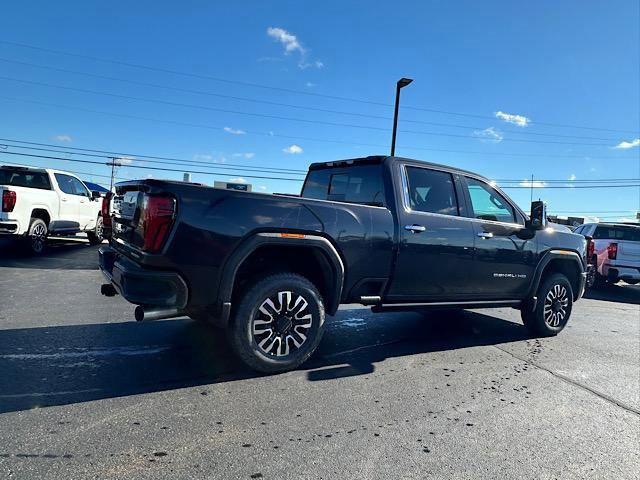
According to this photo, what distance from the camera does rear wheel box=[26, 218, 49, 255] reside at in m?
10.1

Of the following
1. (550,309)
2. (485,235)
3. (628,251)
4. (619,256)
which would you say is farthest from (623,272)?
(485,235)

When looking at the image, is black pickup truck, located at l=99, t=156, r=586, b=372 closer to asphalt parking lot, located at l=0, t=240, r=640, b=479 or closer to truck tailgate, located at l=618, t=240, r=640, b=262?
asphalt parking lot, located at l=0, t=240, r=640, b=479

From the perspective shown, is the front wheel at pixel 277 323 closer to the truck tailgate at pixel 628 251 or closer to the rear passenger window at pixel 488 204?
the rear passenger window at pixel 488 204

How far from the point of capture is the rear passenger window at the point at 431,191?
4.61 meters

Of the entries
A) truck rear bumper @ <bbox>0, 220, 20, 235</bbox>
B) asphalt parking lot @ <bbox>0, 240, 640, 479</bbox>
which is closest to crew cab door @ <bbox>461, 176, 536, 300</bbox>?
asphalt parking lot @ <bbox>0, 240, 640, 479</bbox>

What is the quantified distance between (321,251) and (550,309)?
3678 mm

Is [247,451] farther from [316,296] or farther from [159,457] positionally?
[316,296]

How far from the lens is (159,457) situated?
2461 millimetres

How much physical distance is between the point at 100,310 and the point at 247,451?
13.1ft

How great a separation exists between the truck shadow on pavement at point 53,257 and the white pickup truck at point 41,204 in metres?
0.42

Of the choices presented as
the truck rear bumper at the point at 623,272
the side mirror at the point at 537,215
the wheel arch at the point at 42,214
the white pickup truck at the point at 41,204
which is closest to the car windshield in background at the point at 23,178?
the white pickup truck at the point at 41,204

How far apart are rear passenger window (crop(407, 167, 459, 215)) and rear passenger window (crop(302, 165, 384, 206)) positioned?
36 cm

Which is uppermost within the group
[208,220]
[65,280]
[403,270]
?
[208,220]

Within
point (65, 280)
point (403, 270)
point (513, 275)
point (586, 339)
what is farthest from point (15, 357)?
point (586, 339)
